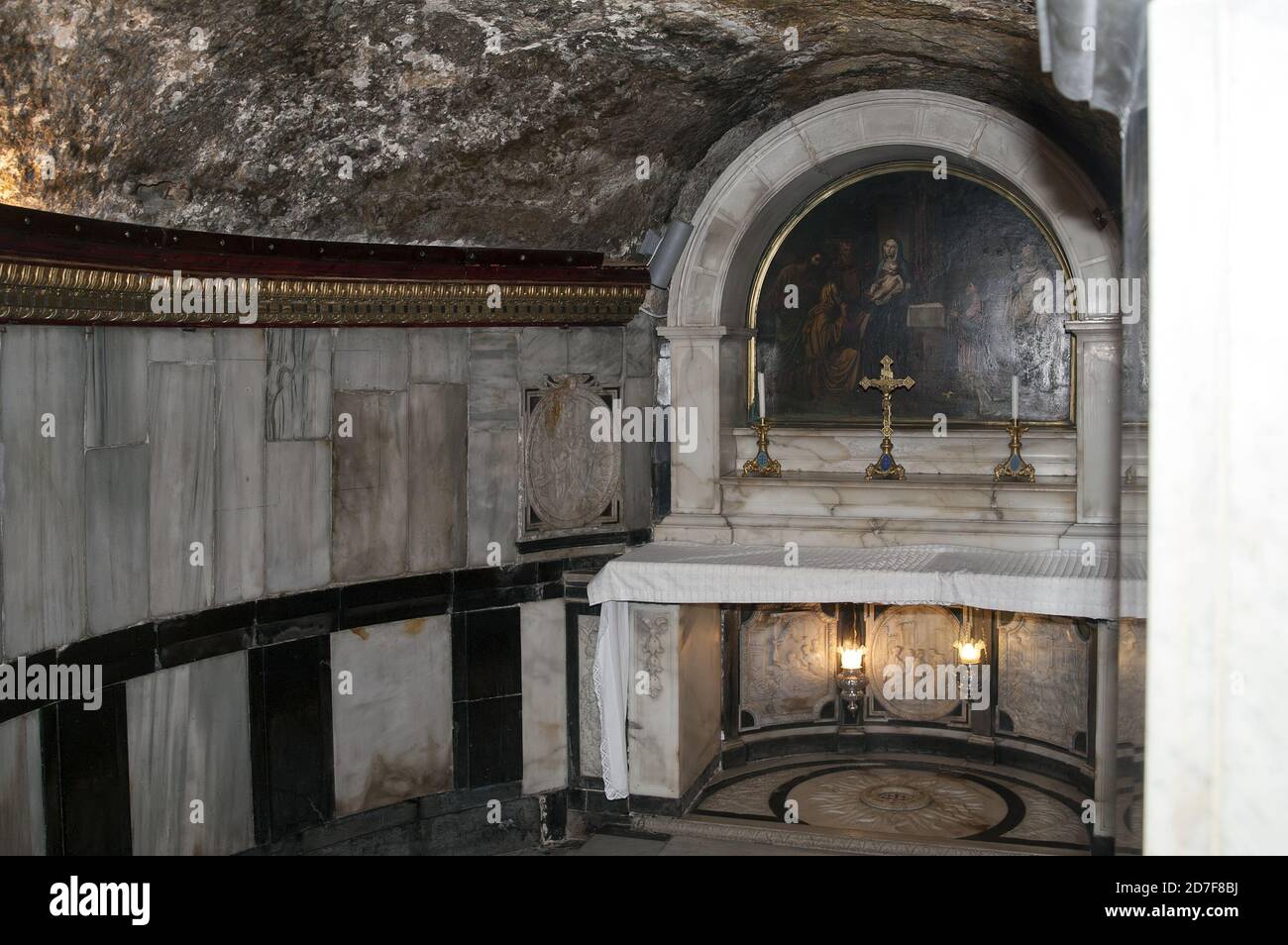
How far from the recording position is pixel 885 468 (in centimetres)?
845

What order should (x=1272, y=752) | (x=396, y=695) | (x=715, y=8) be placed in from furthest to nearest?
(x=396, y=695) < (x=715, y=8) < (x=1272, y=752)

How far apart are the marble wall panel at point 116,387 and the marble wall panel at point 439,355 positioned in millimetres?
1788

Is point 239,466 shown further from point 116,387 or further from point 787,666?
point 787,666

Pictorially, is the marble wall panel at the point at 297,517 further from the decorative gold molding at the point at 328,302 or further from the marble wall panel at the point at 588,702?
the marble wall panel at the point at 588,702

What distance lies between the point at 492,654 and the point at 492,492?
3.29 feet

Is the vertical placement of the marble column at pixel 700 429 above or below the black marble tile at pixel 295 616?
above

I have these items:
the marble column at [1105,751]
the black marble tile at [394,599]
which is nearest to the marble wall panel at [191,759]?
the black marble tile at [394,599]

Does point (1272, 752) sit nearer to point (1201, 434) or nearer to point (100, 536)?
point (1201, 434)

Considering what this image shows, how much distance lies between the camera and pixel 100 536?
5.54m

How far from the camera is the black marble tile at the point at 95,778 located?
5.36 m

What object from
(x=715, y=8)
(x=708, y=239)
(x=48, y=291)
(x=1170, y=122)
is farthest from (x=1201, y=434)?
(x=708, y=239)

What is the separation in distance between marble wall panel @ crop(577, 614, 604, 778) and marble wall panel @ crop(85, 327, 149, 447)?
323 centimetres

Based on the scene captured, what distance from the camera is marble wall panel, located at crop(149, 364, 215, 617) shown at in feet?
19.3

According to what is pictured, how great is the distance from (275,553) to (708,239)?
3548 mm
